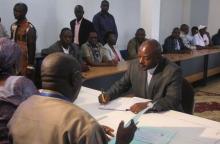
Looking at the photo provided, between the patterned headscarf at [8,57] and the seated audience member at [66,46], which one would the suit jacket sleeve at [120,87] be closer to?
the patterned headscarf at [8,57]

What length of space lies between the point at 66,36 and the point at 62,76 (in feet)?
11.9

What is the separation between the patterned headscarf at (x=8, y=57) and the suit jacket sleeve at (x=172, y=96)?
1113 mm

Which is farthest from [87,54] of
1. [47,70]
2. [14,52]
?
[47,70]

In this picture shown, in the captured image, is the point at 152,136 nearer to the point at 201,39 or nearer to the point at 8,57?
the point at 8,57

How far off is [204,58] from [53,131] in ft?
22.1

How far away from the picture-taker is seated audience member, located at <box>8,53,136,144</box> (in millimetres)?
1290

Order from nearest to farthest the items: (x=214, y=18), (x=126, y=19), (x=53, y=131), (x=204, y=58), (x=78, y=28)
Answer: (x=53, y=131) → (x=78, y=28) → (x=204, y=58) → (x=126, y=19) → (x=214, y=18)

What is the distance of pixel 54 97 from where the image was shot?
1451 mm

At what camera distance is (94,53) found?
18.7ft

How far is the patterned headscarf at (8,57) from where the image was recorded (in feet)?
7.25

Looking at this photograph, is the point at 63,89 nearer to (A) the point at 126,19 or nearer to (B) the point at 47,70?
(B) the point at 47,70

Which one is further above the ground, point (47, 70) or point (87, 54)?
point (47, 70)

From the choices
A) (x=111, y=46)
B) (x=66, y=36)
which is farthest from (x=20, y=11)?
(x=111, y=46)

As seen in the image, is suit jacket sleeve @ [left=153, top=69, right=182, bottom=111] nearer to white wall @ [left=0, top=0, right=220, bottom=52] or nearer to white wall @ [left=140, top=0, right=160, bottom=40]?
white wall @ [left=0, top=0, right=220, bottom=52]
